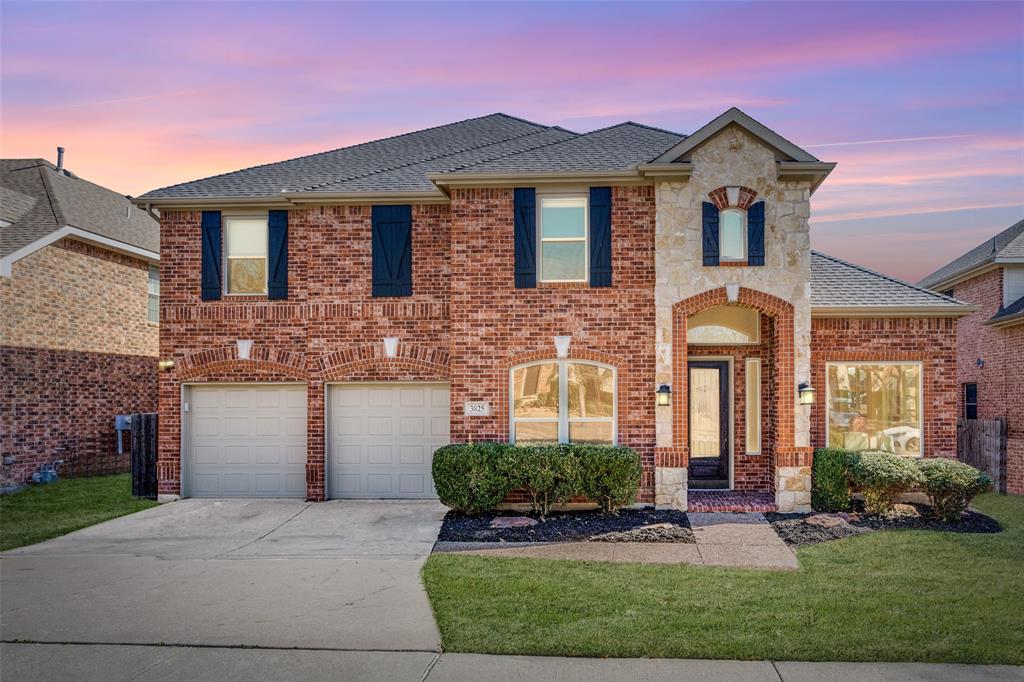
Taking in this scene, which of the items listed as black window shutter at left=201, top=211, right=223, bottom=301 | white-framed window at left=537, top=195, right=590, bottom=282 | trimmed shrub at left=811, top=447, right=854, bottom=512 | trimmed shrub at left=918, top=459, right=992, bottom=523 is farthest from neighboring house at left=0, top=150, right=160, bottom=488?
trimmed shrub at left=918, top=459, right=992, bottom=523

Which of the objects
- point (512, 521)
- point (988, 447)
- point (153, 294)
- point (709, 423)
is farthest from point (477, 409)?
point (153, 294)

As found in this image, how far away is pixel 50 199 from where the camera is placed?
17.5 meters

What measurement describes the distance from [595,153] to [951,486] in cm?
800

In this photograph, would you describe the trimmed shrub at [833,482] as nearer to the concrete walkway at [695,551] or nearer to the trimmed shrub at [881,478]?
the trimmed shrub at [881,478]

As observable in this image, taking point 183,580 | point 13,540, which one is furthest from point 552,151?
point 13,540

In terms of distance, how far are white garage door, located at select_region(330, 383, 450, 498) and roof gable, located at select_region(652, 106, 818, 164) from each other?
19.0 feet

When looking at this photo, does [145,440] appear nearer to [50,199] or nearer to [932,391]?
[50,199]

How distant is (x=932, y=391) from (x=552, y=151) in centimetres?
814

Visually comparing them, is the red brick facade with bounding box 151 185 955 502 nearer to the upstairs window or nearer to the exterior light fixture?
the exterior light fixture

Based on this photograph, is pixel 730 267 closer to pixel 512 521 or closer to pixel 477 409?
pixel 477 409

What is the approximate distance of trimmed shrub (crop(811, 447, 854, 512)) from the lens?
39.7 feet

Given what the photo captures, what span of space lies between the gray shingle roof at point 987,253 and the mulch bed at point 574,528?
13221 millimetres

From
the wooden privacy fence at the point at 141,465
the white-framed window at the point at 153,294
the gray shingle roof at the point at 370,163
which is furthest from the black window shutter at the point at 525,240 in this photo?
the white-framed window at the point at 153,294

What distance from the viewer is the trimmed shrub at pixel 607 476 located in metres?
11.7
